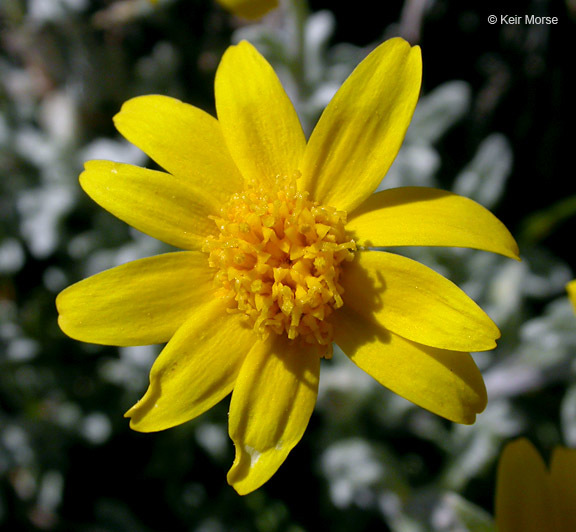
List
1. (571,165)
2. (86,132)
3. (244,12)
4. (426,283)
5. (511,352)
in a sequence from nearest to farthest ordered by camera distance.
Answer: (426,283), (244,12), (511,352), (571,165), (86,132)

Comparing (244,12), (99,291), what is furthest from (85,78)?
(99,291)

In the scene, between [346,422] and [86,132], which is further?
[86,132]

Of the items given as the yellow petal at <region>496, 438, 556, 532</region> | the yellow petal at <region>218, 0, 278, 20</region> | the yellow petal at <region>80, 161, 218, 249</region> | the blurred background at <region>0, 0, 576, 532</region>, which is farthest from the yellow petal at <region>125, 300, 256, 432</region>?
the blurred background at <region>0, 0, 576, 532</region>

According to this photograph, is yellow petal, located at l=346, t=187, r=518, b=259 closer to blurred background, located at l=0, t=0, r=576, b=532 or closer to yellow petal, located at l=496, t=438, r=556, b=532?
yellow petal, located at l=496, t=438, r=556, b=532

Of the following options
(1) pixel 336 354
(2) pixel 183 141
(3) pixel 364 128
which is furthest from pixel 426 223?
(1) pixel 336 354

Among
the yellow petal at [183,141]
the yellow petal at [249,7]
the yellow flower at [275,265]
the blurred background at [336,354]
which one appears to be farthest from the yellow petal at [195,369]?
the blurred background at [336,354]

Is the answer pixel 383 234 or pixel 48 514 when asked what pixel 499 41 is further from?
pixel 48 514

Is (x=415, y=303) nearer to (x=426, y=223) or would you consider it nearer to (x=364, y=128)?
(x=426, y=223)

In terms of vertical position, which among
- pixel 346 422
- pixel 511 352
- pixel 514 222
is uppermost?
pixel 514 222
